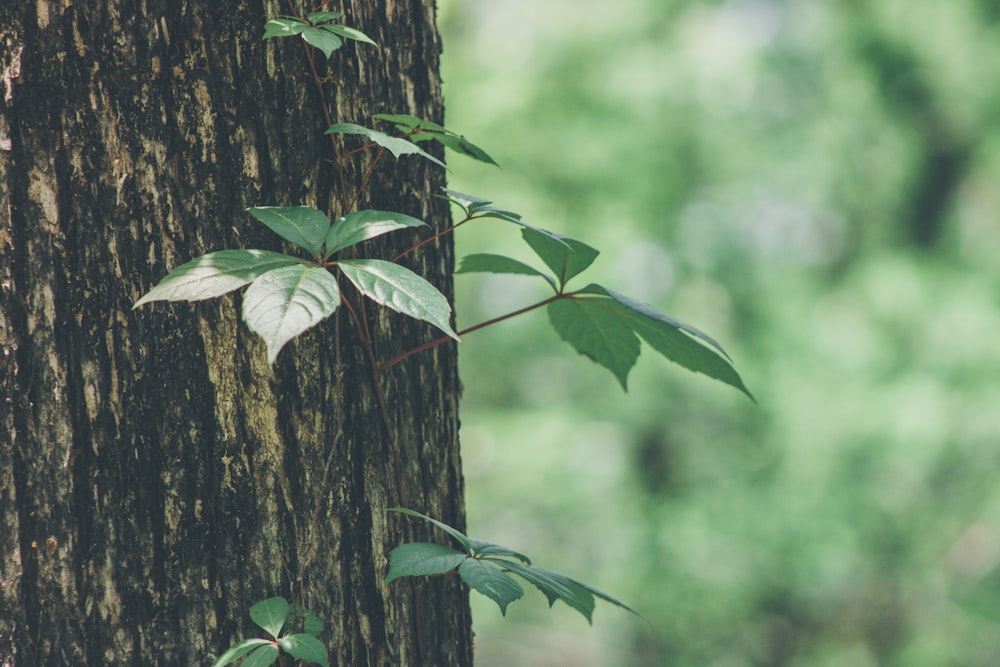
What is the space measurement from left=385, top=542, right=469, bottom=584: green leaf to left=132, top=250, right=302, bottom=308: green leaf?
9.9 inches

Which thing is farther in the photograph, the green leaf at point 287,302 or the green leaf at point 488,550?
the green leaf at point 488,550

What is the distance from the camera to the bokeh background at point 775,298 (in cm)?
443

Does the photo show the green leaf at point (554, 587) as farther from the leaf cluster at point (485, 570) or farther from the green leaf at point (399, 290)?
the green leaf at point (399, 290)

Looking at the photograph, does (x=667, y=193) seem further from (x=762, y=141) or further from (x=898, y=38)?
(x=898, y=38)

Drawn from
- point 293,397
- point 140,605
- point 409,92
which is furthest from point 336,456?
A: point 409,92

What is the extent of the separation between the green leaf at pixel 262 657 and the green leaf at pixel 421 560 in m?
0.10

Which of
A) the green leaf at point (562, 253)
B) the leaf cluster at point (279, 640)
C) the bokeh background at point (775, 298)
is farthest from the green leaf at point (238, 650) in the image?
the bokeh background at point (775, 298)

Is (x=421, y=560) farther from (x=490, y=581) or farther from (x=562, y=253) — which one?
(x=562, y=253)

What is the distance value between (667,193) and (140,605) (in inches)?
181

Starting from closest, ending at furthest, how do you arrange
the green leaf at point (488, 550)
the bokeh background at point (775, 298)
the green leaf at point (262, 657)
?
the green leaf at point (262, 657), the green leaf at point (488, 550), the bokeh background at point (775, 298)

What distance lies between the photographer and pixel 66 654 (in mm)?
656

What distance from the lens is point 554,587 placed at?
712mm

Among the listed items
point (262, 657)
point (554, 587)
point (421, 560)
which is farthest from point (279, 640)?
point (554, 587)

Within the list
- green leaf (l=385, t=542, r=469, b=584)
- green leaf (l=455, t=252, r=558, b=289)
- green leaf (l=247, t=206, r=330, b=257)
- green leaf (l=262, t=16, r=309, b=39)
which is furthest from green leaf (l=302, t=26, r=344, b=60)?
green leaf (l=385, t=542, r=469, b=584)
